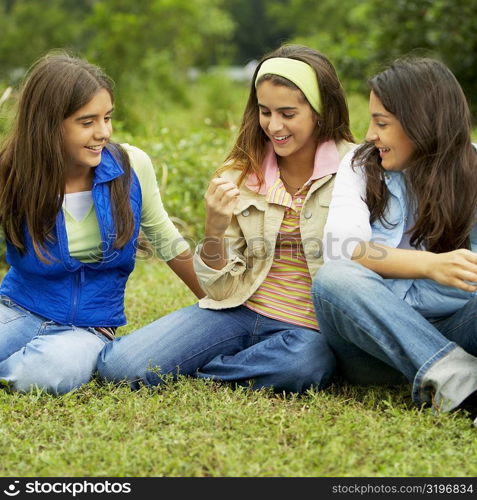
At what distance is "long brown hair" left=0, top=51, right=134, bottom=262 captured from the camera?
2898mm

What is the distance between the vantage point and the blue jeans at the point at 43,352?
2.83m

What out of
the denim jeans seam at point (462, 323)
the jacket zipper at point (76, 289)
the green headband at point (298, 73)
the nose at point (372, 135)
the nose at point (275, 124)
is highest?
the green headband at point (298, 73)

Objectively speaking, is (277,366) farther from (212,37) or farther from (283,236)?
(212,37)

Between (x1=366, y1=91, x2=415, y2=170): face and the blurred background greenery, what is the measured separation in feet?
1.14

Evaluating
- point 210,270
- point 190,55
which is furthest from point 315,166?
point 190,55

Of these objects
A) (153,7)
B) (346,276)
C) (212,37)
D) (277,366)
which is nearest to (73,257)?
(277,366)

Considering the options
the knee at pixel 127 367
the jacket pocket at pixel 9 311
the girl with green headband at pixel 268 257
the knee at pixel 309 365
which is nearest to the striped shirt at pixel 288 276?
the girl with green headband at pixel 268 257

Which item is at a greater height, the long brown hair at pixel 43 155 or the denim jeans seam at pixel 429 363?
the long brown hair at pixel 43 155

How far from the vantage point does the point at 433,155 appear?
8.68 ft

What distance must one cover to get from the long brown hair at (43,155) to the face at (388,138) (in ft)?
3.07

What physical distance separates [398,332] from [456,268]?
25 centimetres

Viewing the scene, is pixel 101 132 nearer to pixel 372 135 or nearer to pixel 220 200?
pixel 220 200

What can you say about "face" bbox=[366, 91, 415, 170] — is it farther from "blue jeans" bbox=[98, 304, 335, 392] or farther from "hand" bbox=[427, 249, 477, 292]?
"blue jeans" bbox=[98, 304, 335, 392]

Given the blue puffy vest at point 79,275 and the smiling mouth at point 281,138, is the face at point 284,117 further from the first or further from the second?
the blue puffy vest at point 79,275
